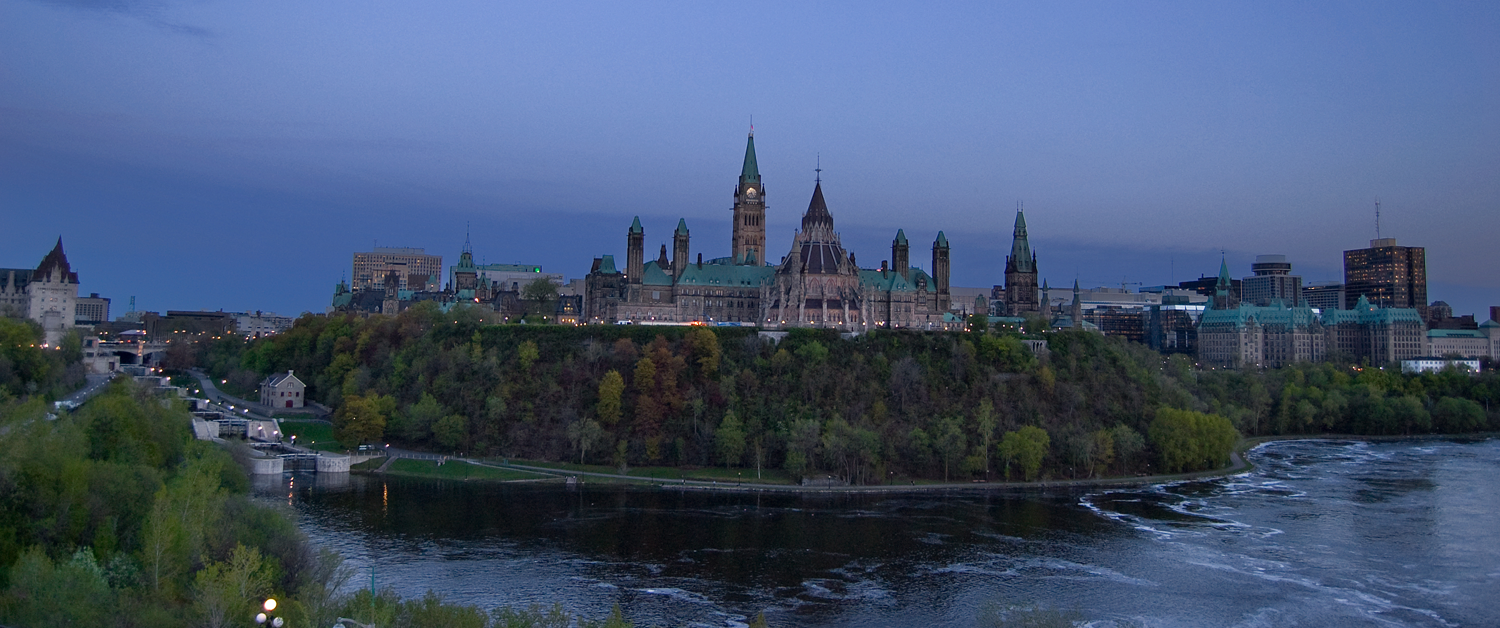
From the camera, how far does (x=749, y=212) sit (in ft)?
523

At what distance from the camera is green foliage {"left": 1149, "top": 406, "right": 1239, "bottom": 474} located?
103188 mm

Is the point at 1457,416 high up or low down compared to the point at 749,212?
down

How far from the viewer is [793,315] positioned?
13525cm

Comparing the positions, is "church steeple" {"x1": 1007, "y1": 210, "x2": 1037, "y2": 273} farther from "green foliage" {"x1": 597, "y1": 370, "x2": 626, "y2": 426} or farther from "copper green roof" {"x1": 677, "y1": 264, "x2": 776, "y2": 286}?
"green foliage" {"x1": 597, "y1": 370, "x2": 626, "y2": 426}

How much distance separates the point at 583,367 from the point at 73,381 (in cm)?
5556

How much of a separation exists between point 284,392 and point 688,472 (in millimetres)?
60423

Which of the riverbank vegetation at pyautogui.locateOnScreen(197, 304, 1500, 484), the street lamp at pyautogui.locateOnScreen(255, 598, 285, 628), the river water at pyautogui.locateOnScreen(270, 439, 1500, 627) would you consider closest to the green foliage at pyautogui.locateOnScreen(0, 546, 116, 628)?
the street lamp at pyautogui.locateOnScreen(255, 598, 285, 628)

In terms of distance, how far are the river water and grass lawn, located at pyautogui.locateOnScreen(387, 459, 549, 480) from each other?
3.17 m

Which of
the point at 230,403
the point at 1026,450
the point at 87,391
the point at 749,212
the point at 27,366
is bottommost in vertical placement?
the point at 1026,450

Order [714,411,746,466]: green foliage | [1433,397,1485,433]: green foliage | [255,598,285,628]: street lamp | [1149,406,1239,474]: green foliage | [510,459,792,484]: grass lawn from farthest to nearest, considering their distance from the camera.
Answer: [1433,397,1485,433]: green foliage, [1149,406,1239,474]: green foliage, [714,411,746,466]: green foliage, [510,459,792,484]: grass lawn, [255,598,285,628]: street lamp

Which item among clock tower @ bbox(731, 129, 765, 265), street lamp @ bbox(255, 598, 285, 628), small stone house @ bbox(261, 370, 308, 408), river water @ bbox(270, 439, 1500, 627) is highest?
clock tower @ bbox(731, 129, 765, 265)

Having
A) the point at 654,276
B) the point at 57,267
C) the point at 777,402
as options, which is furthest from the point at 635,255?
the point at 57,267

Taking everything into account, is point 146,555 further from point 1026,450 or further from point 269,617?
point 1026,450

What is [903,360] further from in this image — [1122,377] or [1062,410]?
[1122,377]
